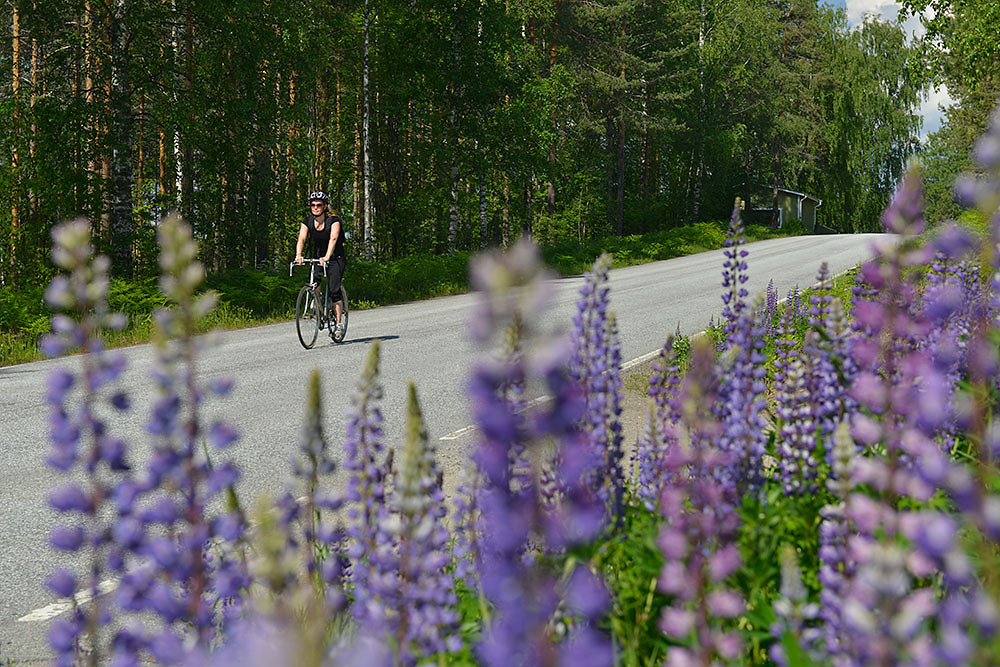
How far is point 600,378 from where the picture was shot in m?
2.88

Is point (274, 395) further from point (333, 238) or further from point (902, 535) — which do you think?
point (902, 535)

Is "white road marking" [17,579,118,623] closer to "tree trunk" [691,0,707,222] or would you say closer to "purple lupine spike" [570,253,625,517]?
"purple lupine spike" [570,253,625,517]

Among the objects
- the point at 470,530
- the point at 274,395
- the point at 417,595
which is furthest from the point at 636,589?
the point at 274,395

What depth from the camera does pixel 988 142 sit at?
1325 millimetres

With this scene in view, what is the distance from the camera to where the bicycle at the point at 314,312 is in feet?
37.5

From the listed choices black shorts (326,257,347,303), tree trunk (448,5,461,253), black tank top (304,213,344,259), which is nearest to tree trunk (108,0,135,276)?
black tank top (304,213,344,259)

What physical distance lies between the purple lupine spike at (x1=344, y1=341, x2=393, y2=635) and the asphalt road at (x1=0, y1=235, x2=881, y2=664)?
67cm

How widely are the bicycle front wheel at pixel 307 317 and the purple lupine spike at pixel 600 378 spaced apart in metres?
8.78

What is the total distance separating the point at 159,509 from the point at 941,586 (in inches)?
81.1

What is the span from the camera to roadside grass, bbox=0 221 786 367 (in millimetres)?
12281

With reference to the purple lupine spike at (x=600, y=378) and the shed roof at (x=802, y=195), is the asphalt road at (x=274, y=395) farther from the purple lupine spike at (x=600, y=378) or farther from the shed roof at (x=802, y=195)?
the shed roof at (x=802, y=195)

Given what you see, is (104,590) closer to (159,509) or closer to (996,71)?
(159,509)

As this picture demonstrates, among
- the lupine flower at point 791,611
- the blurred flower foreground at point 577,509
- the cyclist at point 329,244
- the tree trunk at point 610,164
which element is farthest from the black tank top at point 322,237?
the tree trunk at point 610,164

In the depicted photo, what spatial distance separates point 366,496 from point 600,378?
0.99 m
